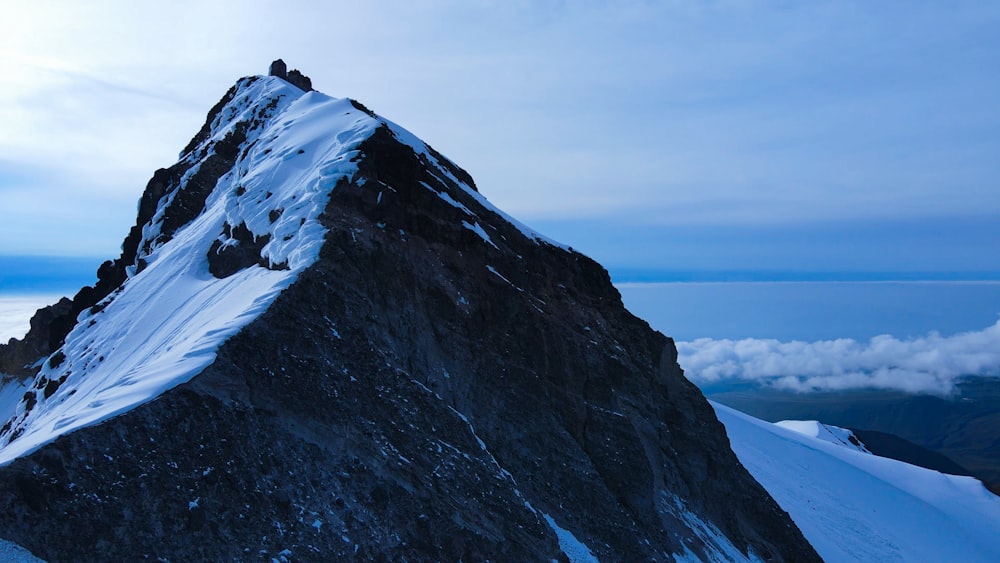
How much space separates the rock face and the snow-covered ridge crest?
0.61 metres

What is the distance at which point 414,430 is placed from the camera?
2005 cm

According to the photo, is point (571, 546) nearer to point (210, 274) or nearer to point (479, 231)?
point (479, 231)

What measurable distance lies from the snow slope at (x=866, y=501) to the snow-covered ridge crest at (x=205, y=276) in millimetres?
30641

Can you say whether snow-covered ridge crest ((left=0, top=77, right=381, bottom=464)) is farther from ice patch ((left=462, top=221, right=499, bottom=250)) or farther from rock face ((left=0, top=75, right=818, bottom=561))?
ice patch ((left=462, top=221, right=499, bottom=250))

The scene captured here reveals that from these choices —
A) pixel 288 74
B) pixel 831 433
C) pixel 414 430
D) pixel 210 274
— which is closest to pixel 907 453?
pixel 831 433

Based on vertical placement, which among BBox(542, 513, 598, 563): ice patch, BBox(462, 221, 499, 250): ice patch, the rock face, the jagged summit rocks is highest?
the jagged summit rocks

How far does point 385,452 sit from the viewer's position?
18.8 metres

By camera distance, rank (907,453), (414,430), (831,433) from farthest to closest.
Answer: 1. (907,453)
2. (831,433)
3. (414,430)

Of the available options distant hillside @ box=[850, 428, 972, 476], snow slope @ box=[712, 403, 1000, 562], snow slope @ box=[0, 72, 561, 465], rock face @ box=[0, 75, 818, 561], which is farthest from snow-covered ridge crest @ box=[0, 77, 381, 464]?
distant hillside @ box=[850, 428, 972, 476]

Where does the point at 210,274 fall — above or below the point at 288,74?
below

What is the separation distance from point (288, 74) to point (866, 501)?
44.8 metres

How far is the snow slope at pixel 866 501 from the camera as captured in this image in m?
44.6

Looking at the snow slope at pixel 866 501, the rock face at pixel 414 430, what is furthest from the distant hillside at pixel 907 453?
the rock face at pixel 414 430

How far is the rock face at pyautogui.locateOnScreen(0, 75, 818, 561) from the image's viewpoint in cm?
1509
